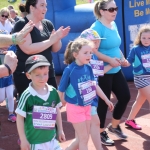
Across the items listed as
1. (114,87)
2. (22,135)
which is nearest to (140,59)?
(114,87)

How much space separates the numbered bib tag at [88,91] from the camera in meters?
4.05

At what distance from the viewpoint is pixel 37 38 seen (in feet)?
14.1

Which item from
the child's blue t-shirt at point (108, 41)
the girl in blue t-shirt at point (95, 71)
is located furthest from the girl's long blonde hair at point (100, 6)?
the girl in blue t-shirt at point (95, 71)

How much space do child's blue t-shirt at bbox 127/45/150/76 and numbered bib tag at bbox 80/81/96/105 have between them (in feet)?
4.60

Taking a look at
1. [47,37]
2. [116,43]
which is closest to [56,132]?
[47,37]

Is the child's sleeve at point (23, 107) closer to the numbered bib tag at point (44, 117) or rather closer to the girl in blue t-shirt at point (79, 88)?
the numbered bib tag at point (44, 117)

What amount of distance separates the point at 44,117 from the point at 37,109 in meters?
0.12

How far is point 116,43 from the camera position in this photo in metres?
4.84

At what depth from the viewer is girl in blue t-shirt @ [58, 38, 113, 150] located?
4.04 meters

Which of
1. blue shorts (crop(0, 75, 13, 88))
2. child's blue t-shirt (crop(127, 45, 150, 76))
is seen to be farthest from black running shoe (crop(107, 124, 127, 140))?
blue shorts (crop(0, 75, 13, 88))

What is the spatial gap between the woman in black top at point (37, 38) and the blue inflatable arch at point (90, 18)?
4.28 m

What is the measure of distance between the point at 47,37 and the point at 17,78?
1.85 feet

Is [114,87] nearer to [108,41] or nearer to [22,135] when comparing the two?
[108,41]

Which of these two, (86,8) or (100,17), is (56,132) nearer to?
(100,17)
